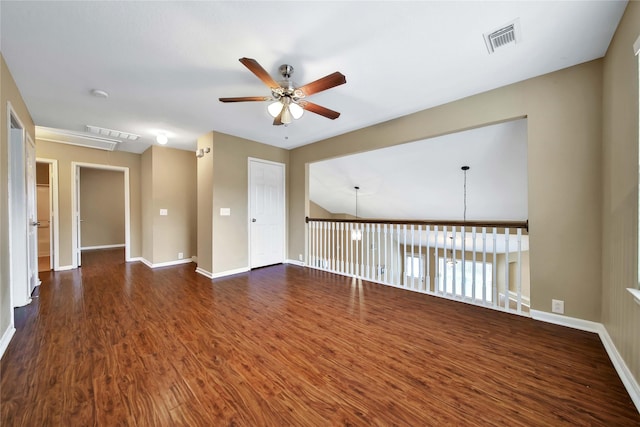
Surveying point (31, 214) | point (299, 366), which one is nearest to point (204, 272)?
point (31, 214)

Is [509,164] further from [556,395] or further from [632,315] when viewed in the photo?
[556,395]

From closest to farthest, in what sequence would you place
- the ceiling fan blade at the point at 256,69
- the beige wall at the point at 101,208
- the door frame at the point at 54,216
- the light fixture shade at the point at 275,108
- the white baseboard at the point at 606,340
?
the white baseboard at the point at 606,340
the ceiling fan blade at the point at 256,69
the light fixture shade at the point at 275,108
the door frame at the point at 54,216
the beige wall at the point at 101,208

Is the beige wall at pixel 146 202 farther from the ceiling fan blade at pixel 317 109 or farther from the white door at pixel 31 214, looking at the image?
the ceiling fan blade at pixel 317 109

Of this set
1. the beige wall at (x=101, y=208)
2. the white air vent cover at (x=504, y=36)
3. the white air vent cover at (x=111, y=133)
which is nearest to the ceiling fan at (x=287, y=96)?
the white air vent cover at (x=504, y=36)

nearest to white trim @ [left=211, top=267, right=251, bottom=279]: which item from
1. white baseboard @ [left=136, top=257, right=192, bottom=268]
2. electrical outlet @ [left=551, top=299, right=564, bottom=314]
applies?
white baseboard @ [left=136, top=257, right=192, bottom=268]

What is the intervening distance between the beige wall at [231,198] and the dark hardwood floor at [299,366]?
1.27 metres

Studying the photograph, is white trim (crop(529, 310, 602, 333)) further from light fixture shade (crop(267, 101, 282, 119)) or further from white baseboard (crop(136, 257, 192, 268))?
white baseboard (crop(136, 257, 192, 268))

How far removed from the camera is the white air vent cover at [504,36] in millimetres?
1841

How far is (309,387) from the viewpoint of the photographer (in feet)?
5.15

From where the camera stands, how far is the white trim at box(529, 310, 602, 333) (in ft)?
7.25

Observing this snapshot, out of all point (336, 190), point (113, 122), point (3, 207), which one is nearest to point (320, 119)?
point (113, 122)

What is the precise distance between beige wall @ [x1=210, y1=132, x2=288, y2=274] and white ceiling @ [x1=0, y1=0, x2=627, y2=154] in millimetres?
1119

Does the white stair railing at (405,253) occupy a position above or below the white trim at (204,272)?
above

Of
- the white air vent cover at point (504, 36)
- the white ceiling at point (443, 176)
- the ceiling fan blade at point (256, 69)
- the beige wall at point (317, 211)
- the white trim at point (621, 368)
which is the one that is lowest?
the white trim at point (621, 368)
